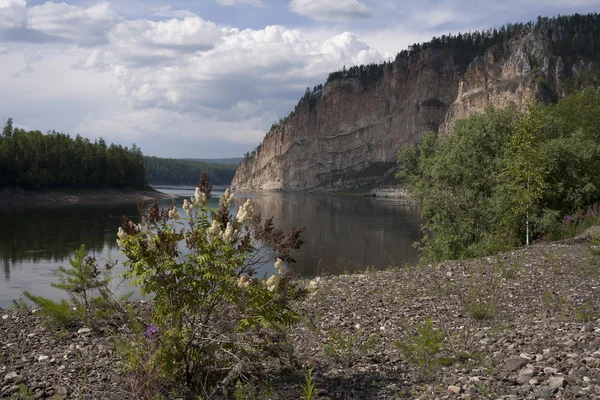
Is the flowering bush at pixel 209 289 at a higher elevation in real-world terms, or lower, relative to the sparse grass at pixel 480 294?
higher

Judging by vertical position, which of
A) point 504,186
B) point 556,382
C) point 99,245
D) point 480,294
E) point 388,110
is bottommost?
point 99,245

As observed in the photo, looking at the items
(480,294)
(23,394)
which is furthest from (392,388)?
(480,294)

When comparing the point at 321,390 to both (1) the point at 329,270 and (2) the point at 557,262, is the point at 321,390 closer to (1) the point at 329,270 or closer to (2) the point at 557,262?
(2) the point at 557,262

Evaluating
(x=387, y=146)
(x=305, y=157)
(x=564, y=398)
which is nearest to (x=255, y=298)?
(x=564, y=398)

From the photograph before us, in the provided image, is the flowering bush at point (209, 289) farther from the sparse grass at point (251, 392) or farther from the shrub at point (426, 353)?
the shrub at point (426, 353)

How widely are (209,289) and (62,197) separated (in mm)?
84094

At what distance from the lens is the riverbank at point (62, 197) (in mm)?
73812

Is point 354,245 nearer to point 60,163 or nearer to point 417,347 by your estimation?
point 417,347

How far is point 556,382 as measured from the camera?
5.38 metres

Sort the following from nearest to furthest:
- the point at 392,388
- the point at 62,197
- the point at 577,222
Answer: the point at 392,388 < the point at 577,222 < the point at 62,197

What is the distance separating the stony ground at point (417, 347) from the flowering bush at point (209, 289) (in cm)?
70

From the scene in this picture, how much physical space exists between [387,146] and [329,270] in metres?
141

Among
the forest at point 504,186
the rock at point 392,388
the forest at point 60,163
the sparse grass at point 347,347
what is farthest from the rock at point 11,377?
the forest at point 60,163

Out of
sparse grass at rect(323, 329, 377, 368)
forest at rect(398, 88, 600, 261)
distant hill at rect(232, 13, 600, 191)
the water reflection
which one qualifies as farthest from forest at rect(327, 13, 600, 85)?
sparse grass at rect(323, 329, 377, 368)
